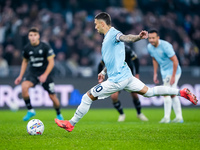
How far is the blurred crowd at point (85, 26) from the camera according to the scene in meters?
17.2

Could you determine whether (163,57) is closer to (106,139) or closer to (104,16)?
(104,16)

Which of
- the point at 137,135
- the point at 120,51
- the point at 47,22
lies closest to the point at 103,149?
the point at 137,135

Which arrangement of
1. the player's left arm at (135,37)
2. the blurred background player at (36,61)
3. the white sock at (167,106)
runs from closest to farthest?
the player's left arm at (135,37) → the white sock at (167,106) → the blurred background player at (36,61)

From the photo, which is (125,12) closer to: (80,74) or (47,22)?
(47,22)

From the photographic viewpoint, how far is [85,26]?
19.0 meters

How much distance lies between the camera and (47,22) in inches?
733

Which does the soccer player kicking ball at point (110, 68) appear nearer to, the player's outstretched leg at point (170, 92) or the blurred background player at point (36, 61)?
the player's outstretched leg at point (170, 92)

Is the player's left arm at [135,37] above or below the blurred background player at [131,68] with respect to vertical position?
above

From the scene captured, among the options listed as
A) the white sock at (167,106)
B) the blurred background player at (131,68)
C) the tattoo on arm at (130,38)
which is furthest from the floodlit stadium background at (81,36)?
the tattoo on arm at (130,38)

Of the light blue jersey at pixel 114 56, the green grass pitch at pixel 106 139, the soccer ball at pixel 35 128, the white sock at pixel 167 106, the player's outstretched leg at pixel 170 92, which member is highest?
the light blue jersey at pixel 114 56

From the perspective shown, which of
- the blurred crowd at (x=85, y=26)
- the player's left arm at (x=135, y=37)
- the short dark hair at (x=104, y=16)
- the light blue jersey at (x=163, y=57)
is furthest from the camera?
the blurred crowd at (x=85, y=26)

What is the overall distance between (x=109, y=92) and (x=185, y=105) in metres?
10.1

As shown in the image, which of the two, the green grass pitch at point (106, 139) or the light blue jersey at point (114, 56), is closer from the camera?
the green grass pitch at point (106, 139)

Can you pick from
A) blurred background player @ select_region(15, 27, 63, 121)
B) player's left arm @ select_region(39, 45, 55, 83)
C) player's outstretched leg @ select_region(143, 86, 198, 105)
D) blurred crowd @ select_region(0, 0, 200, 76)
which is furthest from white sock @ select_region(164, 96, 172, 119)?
blurred crowd @ select_region(0, 0, 200, 76)
